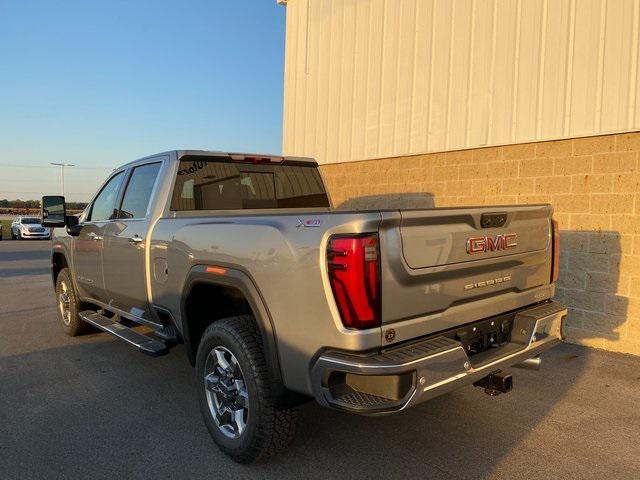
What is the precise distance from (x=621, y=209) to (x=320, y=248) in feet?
14.6

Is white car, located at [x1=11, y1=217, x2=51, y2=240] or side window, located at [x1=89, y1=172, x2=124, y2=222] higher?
side window, located at [x1=89, y1=172, x2=124, y2=222]

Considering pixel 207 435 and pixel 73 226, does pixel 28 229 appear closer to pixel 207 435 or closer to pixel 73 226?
pixel 73 226

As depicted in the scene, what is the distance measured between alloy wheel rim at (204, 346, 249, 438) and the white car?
96.4 ft

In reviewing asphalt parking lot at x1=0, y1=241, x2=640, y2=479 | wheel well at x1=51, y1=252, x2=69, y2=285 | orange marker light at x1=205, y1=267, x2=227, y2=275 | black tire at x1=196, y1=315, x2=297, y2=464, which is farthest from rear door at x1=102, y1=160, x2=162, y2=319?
wheel well at x1=51, y1=252, x2=69, y2=285

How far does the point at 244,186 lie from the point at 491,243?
8.05 feet

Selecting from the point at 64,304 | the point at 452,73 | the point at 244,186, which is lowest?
the point at 64,304

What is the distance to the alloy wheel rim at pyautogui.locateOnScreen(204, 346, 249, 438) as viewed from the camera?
126 inches

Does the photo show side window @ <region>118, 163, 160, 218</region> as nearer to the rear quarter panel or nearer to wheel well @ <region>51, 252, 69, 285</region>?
the rear quarter panel

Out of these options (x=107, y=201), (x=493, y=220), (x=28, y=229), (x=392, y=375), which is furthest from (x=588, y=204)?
(x=28, y=229)

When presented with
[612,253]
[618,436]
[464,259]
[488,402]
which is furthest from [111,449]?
[612,253]

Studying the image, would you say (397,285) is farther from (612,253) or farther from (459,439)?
(612,253)

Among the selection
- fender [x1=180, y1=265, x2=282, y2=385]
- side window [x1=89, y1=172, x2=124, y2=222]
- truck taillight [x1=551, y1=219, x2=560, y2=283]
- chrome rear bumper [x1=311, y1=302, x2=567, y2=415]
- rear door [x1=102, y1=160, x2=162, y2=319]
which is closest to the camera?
chrome rear bumper [x1=311, y1=302, x2=567, y2=415]

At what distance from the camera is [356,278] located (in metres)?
2.47

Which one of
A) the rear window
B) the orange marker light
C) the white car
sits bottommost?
the white car
